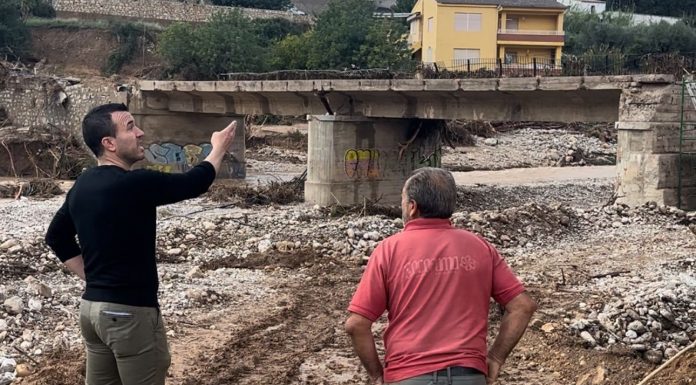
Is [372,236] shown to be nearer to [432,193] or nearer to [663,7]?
[432,193]

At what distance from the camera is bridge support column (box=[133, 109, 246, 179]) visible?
104ft

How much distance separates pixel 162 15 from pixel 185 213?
46543 mm

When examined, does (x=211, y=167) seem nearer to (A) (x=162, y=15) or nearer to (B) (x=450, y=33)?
(B) (x=450, y=33)

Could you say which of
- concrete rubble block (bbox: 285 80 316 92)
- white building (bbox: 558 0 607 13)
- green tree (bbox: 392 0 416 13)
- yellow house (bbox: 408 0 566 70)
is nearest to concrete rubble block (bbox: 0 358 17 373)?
concrete rubble block (bbox: 285 80 316 92)

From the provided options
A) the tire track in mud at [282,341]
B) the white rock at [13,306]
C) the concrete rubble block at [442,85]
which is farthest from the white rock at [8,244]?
the concrete rubble block at [442,85]

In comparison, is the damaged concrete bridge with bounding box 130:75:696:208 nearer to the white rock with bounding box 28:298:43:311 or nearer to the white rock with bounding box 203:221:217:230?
the white rock with bounding box 203:221:217:230

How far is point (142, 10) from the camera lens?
64875 millimetres

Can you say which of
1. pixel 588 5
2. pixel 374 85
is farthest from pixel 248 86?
pixel 588 5

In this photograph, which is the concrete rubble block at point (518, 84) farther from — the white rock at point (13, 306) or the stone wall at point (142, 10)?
the stone wall at point (142, 10)

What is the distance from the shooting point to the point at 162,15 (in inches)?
2581

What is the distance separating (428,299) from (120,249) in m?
1.55

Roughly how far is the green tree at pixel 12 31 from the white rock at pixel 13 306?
49.1 m

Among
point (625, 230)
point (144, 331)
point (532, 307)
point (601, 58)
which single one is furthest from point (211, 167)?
point (601, 58)

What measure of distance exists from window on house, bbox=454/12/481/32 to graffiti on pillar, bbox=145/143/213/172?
30.1m
